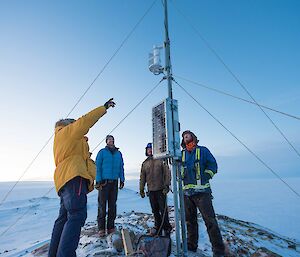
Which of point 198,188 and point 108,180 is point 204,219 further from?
point 108,180

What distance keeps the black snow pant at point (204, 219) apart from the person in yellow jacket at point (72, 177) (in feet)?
6.66

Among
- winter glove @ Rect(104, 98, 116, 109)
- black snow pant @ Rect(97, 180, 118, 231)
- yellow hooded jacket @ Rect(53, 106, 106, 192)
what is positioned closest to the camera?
yellow hooded jacket @ Rect(53, 106, 106, 192)

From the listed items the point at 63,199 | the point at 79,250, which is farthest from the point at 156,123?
the point at 79,250

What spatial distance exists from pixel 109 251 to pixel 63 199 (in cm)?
149

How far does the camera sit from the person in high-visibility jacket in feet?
13.9

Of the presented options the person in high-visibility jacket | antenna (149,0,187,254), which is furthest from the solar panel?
the person in high-visibility jacket

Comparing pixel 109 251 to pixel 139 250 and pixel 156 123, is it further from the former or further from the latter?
pixel 156 123

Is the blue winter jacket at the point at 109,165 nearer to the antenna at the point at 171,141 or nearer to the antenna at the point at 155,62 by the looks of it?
the antenna at the point at 171,141

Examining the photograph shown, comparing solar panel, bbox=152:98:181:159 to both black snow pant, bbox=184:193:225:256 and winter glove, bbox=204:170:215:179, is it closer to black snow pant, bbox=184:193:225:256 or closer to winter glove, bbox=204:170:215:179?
winter glove, bbox=204:170:215:179

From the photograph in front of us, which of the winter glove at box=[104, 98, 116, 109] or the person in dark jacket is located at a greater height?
the winter glove at box=[104, 98, 116, 109]

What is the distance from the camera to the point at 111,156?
5.37 meters

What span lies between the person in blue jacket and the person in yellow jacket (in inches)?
69.9

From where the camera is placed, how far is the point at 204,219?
4336mm

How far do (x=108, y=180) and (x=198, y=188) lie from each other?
74.5 inches
